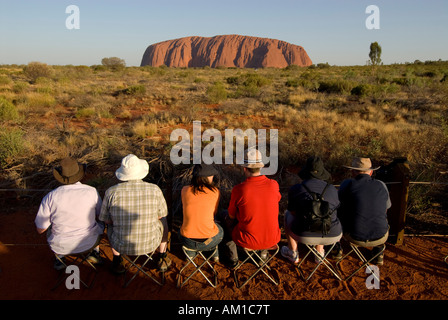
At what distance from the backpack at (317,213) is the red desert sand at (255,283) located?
0.78m

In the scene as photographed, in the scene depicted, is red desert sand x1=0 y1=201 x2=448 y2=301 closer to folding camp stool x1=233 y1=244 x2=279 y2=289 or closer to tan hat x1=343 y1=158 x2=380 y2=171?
folding camp stool x1=233 y1=244 x2=279 y2=289

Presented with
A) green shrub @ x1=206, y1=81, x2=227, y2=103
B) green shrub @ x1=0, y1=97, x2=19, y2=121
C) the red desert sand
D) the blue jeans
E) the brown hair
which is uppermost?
green shrub @ x1=206, y1=81, x2=227, y2=103

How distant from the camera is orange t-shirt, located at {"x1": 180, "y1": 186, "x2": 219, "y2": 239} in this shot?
3008 millimetres

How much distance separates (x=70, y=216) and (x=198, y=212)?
130 centimetres

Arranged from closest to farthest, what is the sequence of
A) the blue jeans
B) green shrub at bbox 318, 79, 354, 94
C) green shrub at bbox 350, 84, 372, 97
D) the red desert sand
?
1. the red desert sand
2. the blue jeans
3. green shrub at bbox 350, 84, 372, 97
4. green shrub at bbox 318, 79, 354, 94

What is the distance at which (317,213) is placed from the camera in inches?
110

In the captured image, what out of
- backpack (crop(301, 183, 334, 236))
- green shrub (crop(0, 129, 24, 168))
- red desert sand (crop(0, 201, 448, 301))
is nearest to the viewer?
backpack (crop(301, 183, 334, 236))

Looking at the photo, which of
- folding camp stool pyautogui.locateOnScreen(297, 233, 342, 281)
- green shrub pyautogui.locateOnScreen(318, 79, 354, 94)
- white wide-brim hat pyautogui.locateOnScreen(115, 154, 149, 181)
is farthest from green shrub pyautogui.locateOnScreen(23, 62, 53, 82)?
folding camp stool pyautogui.locateOnScreen(297, 233, 342, 281)

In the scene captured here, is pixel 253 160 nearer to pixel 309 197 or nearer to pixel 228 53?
pixel 309 197

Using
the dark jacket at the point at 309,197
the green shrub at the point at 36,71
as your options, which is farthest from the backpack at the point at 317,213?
the green shrub at the point at 36,71

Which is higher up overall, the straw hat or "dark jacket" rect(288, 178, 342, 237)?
the straw hat

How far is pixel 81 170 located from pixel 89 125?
871cm

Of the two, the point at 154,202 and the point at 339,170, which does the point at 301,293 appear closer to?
the point at 154,202

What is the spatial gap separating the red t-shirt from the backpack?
12.4 inches
